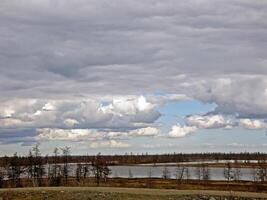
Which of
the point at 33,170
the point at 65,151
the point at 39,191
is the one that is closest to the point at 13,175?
the point at 33,170

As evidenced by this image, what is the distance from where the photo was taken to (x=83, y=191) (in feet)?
149

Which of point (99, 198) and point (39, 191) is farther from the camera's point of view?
point (39, 191)

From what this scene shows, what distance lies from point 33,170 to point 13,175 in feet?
32.3

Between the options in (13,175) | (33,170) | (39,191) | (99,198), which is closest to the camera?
(99,198)

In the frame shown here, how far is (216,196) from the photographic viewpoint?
148ft

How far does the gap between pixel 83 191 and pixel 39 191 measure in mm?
4028

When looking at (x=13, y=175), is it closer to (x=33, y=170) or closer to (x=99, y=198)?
(x=33, y=170)

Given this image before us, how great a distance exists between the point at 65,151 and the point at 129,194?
328 ft

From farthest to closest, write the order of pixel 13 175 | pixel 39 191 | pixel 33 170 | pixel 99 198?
pixel 33 170
pixel 13 175
pixel 39 191
pixel 99 198

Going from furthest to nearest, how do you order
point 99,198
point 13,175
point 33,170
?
point 33,170
point 13,175
point 99,198

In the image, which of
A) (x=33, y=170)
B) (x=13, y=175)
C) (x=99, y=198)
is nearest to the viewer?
(x=99, y=198)

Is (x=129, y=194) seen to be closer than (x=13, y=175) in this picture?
Yes

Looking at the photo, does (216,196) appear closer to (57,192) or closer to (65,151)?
(57,192)

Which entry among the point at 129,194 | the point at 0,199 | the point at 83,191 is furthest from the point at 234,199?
the point at 0,199
